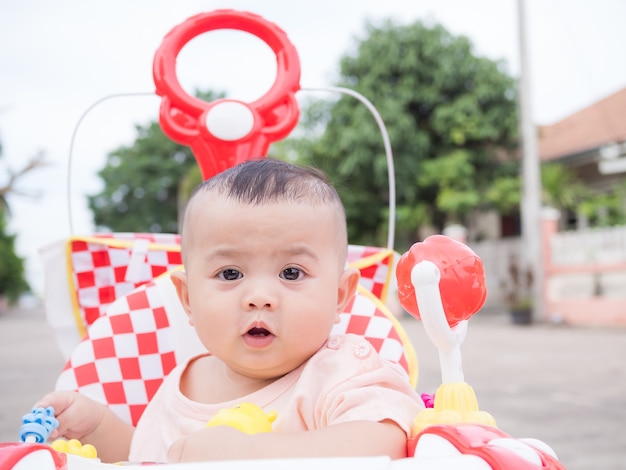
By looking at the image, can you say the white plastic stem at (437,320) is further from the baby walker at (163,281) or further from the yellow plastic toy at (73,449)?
the yellow plastic toy at (73,449)

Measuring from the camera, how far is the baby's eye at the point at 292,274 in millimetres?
1033

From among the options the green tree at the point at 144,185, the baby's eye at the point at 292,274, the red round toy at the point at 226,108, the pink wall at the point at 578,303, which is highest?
the green tree at the point at 144,185

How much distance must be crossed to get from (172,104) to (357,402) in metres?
0.96

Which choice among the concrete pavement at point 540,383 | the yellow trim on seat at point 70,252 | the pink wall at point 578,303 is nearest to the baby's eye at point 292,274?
the yellow trim on seat at point 70,252

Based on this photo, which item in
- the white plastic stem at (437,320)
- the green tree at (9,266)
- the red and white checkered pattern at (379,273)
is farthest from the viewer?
the green tree at (9,266)

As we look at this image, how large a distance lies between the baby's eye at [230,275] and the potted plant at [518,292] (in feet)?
34.4

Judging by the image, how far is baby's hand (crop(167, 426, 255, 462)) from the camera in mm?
847

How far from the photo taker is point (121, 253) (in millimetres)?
1776

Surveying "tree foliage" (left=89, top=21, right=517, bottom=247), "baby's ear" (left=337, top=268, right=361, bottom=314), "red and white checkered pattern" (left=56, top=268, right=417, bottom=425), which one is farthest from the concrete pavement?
"tree foliage" (left=89, top=21, right=517, bottom=247)

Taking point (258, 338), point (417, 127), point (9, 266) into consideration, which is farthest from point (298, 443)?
point (9, 266)

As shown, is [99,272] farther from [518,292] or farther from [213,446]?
[518,292]

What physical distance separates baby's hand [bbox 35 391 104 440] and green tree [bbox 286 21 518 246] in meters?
12.3

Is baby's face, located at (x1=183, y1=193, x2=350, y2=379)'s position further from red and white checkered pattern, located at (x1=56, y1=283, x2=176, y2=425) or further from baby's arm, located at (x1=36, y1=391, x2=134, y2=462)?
red and white checkered pattern, located at (x1=56, y1=283, x2=176, y2=425)

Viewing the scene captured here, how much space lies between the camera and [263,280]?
1.01 metres
